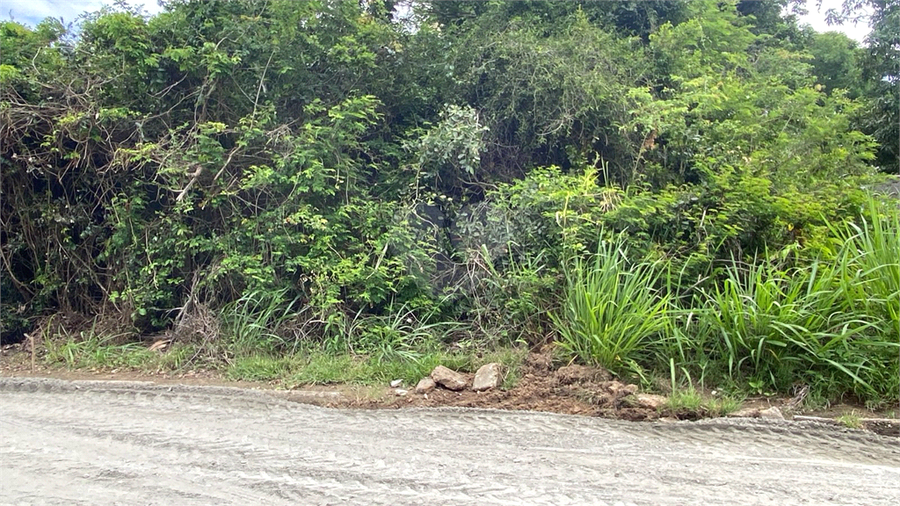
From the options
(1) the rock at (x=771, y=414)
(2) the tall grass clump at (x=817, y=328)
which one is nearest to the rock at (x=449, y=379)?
(2) the tall grass clump at (x=817, y=328)

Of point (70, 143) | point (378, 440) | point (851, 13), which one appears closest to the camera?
point (378, 440)

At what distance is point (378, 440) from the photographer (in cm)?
319

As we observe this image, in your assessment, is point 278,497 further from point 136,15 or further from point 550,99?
point 136,15

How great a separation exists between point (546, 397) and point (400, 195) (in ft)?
9.27

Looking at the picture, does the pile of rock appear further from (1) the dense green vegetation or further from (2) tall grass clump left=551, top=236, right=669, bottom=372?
(2) tall grass clump left=551, top=236, right=669, bottom=372

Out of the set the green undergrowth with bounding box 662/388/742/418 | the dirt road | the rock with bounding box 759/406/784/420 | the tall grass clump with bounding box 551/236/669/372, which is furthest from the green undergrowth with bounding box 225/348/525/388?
the rock with bounding box 759/406/784/420

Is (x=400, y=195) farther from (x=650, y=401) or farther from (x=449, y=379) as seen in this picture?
(x=650, y=401)

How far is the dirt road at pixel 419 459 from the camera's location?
256cm

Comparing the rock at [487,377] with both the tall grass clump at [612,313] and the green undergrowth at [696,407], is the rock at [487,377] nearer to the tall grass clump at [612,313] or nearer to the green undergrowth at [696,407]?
the tall grass clump at [612,313]

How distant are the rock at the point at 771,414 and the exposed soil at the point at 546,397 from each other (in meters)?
0.04

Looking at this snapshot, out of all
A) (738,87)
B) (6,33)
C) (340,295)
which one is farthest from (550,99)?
(6,33)

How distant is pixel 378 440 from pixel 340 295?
2.18 metres

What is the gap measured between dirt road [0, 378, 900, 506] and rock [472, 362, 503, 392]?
41 centimetres

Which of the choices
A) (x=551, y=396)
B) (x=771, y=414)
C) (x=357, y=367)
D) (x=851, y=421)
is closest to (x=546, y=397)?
(x=551, y=396)
